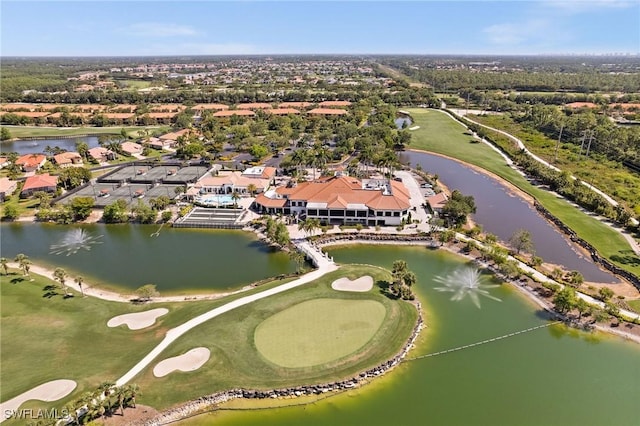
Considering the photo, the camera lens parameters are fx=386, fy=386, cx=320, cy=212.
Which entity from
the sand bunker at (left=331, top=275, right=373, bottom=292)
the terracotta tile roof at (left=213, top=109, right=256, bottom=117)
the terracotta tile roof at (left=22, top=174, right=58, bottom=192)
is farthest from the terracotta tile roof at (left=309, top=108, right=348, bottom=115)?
the sand bunker at (left=331, top=275, right=373, bottom=292)

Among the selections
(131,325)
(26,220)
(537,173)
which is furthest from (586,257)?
(26,220)

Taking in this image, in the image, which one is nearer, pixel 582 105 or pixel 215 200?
pixel 215 200

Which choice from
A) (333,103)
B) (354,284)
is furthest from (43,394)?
(333,103)

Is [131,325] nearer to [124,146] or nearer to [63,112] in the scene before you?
[124,146]

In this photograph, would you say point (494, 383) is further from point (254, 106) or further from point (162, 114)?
point (162, 114)

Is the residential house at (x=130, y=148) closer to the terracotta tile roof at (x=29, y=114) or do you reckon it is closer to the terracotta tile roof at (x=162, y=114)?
the terracotta tile roof at (x=162, y=114)

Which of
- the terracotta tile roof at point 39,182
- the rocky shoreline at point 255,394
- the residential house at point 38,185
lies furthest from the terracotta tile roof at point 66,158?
the rocky shoreline at point 255,394
